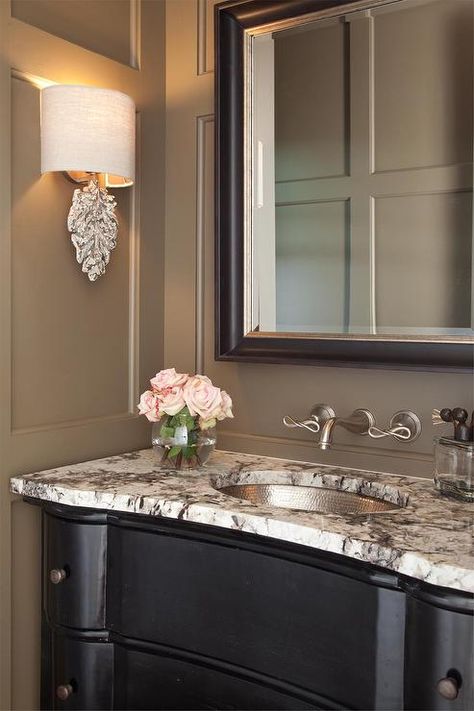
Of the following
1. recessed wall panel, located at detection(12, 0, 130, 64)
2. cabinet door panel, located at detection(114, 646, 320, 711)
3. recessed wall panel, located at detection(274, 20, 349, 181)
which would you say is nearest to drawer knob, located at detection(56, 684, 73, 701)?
cabinet door panel, located at detection(114, 646, 320, 711)

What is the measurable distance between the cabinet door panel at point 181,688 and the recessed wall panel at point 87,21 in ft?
4.86

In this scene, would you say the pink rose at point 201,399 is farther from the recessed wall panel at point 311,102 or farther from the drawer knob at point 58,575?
the recessed wall panel at point 311,102

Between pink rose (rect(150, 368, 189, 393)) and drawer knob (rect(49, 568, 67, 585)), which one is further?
pink rose (rect(150, 368, 189, 393))

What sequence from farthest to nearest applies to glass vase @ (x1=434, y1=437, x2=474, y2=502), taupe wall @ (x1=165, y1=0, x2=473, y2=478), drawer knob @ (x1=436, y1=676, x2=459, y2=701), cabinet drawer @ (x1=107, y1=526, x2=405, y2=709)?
1. taupe wall @ (x1=165, y1=0, x2=473, y2=478)
2. glass vase @ (x1=434, y1=437, x2=474, y2=502)
3. cabinet drawer @ (x1=107, y1=526, x2=405, y2=709)
4. drawer knob @ (x1=436, y1=676, x2=459, y2=701)

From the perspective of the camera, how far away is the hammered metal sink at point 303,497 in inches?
68.0

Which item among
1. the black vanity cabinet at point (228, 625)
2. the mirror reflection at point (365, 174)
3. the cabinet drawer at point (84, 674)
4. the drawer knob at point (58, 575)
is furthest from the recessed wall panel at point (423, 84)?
the cabinet drawer at point (84, 674)

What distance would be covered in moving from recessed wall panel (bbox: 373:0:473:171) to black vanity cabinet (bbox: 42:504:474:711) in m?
0.94

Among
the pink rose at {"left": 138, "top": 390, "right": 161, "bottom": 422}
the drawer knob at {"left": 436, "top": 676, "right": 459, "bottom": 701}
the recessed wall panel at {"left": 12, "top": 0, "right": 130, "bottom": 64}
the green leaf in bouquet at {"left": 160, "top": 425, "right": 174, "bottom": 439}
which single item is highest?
the recessed wall panel at {"left": 12, "top": 0, "right": 130, "bottom": 64}

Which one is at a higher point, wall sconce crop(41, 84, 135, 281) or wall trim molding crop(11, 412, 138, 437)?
wall sconce crop(41, 84, 135, 281)

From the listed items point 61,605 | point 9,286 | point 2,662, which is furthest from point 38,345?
point 2,662

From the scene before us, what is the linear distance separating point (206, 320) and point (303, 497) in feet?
2.01

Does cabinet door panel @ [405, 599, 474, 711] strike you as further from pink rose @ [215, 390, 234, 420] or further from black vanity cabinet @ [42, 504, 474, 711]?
pink rose @ [215, 390, 234, 420]

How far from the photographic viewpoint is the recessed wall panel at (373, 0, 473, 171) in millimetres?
1636

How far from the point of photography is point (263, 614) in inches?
54.3
